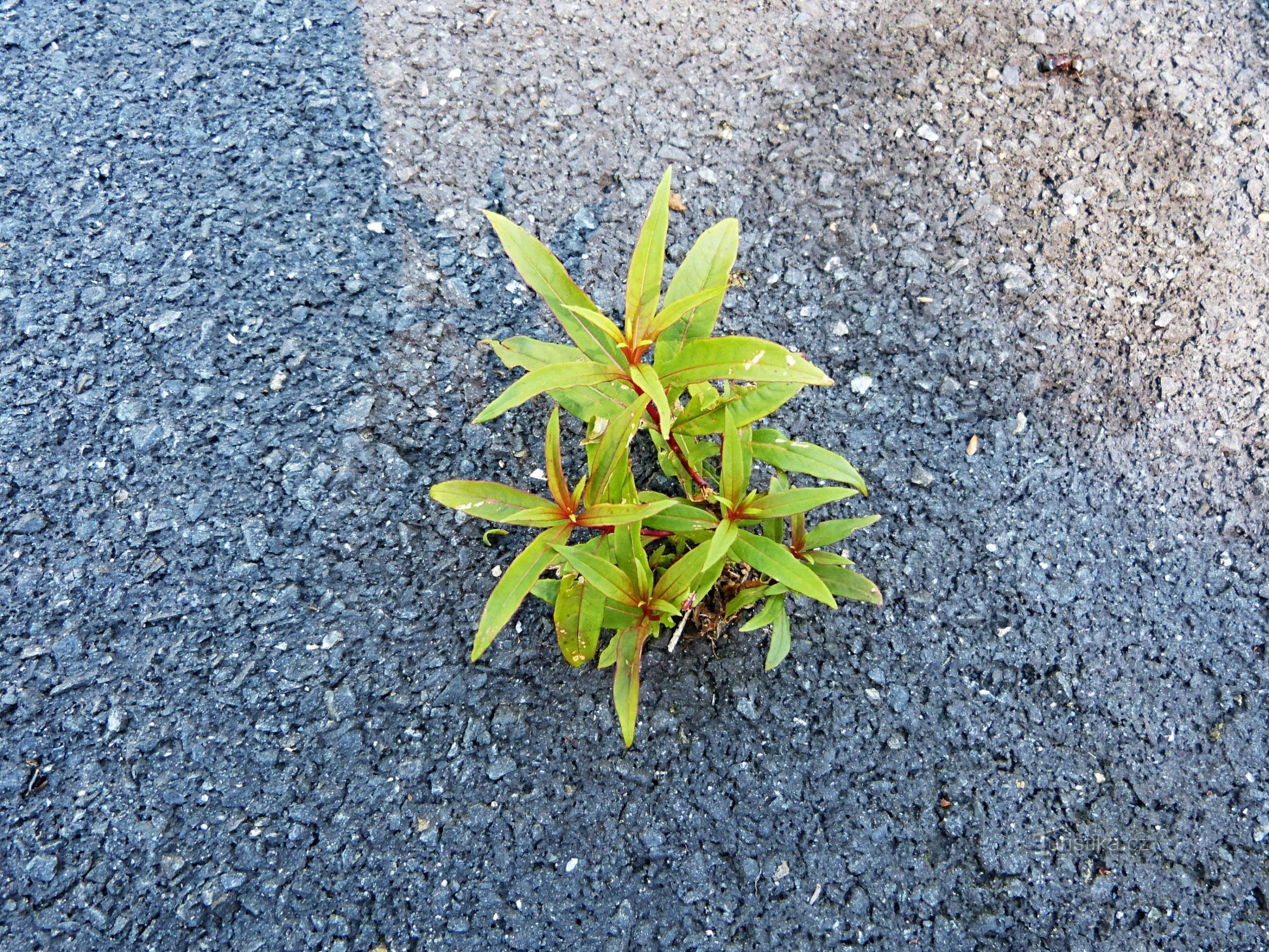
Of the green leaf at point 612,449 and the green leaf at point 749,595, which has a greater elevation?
the green leaf at point 612,449

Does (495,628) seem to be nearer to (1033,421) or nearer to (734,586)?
(734,586)

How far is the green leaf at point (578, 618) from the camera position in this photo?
138 centimetres

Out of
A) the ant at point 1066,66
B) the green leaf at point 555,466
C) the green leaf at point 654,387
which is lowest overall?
the green leaf at point 555,466

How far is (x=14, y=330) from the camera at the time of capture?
1907 mm

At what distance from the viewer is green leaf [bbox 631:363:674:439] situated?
111 centimetres

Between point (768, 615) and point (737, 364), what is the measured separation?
0.54 meters

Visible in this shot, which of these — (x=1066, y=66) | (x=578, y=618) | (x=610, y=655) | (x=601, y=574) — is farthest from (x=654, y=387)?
(x=1066, y=66)

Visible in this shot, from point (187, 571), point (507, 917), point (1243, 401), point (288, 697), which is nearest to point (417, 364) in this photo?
point (187, 571)

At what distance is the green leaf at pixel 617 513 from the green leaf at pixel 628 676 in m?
0.23

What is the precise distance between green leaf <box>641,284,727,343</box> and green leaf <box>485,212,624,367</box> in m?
0.06

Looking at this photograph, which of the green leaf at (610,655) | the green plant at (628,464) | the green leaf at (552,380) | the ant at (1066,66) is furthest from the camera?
the ant at (1066,66)

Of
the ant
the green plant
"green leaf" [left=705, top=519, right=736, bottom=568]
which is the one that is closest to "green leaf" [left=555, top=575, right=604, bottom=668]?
the green plant

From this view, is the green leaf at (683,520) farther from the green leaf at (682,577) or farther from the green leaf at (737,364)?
the green leaf at (737,364)

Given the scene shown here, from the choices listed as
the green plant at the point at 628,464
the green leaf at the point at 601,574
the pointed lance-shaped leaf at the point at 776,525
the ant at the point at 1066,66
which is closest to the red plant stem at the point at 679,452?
the green plant at the point at 628,464
